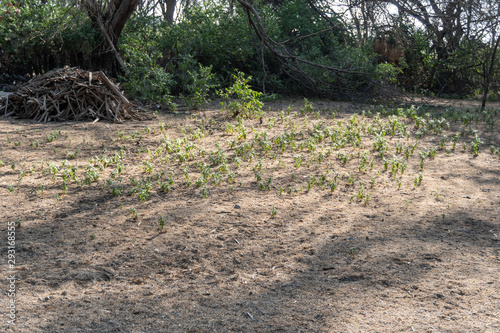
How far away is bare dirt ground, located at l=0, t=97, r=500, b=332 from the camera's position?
2.81 meters

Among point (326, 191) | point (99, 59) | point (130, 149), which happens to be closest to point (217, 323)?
point (326, 191)

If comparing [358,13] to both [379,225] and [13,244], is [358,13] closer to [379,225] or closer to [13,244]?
[379,225]

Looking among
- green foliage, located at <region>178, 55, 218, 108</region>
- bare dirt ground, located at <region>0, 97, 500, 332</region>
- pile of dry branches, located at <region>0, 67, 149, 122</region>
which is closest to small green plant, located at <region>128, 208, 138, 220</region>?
bare dirt ground, located at <region>0, 97, 500, 332</region>

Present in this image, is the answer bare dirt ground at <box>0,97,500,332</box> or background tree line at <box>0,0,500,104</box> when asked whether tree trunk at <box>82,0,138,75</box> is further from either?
bare dirt ground at <box>0,97,500,332</box>

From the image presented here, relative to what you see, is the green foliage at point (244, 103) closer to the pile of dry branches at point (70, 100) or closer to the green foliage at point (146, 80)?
the green foliage at point (146, 80)

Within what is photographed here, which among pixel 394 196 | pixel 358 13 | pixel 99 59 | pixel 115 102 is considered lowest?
pixel 394 196

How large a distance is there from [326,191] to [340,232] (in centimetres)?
98

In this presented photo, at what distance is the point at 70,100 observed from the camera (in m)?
7.92

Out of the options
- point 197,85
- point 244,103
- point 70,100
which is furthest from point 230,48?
point 70,100

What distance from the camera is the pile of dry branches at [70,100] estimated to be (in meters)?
7.83

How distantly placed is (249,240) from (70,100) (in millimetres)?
5416

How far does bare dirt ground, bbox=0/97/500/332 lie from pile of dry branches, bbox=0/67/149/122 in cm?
158

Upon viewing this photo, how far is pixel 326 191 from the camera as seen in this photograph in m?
4.86

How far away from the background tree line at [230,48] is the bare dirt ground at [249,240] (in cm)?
373
